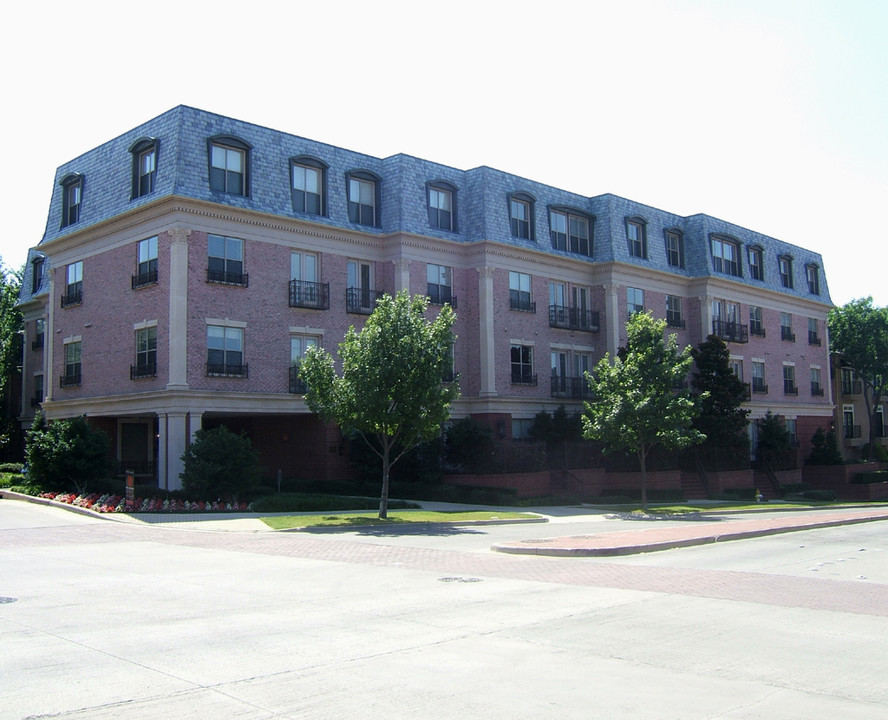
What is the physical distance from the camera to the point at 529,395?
41156mm

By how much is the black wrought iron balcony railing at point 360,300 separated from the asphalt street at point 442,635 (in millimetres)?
19171

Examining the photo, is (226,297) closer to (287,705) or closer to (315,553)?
(315,553)

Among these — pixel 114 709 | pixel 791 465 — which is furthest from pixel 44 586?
pixel 791 465

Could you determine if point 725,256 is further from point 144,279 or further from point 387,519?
point 387,519

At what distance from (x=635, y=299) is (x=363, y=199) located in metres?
16.2

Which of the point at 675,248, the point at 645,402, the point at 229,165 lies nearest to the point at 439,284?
the point at 229,165

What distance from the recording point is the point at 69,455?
2981 cm

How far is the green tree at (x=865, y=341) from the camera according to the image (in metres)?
60.6

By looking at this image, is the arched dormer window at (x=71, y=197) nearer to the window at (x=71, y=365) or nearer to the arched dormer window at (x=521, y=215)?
the window at (x=71, y=365)

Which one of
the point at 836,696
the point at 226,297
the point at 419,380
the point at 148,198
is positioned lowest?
the point at 836,696

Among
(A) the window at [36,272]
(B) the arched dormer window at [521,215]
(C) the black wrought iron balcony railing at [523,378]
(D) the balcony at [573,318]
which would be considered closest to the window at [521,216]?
(B) the arched dormer window at [521,215]

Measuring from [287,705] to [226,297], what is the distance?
2685cm

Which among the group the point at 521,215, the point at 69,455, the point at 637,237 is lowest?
the point at 69,455

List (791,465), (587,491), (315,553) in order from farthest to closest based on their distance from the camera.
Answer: (791,465) < (587,491) < (315,553)
